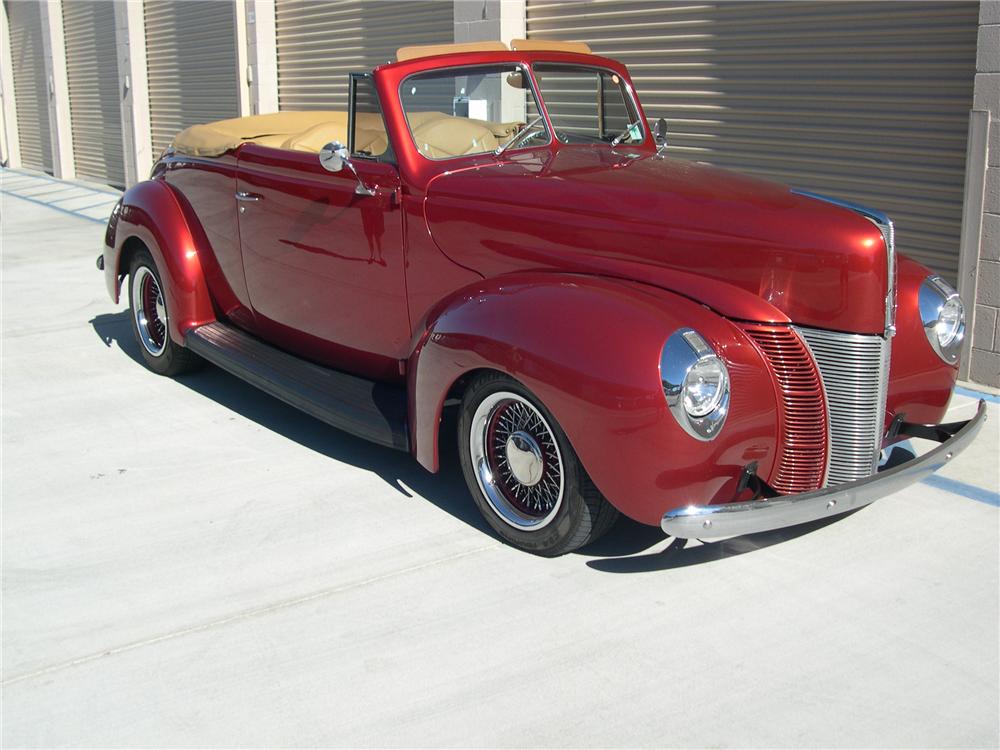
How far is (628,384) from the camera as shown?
10.6 feet

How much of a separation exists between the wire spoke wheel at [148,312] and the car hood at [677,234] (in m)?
2.45

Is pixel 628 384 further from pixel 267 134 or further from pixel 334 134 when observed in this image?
pixel 267 134

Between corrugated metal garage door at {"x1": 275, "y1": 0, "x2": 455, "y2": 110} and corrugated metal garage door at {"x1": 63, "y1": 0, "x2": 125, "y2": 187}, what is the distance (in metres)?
4.90

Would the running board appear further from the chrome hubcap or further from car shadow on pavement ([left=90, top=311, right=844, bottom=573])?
the chrome hubcap

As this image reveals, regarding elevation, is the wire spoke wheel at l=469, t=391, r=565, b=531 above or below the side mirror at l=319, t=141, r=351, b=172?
below

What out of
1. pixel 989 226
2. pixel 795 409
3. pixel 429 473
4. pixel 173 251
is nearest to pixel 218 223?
pixel 173 251

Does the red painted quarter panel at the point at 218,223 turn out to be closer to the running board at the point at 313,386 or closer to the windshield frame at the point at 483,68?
the running board at the point at 313,386

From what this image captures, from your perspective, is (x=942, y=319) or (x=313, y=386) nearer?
(x=942, y=319)

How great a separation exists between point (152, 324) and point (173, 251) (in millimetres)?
713

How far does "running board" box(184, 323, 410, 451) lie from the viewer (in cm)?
420

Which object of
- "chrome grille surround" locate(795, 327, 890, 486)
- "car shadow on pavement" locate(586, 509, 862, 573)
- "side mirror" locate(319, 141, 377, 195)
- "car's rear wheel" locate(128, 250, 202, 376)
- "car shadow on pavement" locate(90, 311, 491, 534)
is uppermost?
"side mirror" locate(319, 141, 377, 195)

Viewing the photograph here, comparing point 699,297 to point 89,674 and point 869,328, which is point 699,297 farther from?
point 89,674

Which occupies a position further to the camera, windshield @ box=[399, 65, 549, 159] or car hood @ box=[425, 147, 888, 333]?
windshield @ box=[399, 65, 549, 159]

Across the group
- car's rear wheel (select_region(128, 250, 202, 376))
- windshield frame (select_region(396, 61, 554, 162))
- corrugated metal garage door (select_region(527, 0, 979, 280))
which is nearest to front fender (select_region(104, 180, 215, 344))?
car's rear wheel (select_region(128, 250, 202, 376))
